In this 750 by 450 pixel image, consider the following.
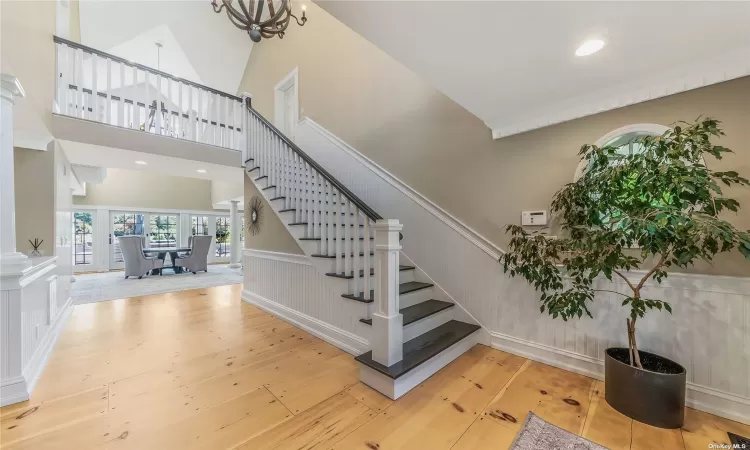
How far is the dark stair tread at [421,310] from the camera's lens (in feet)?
7.50

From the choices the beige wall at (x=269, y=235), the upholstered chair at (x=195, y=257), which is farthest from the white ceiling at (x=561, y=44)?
the upholstered chair at (x=195, y=257)

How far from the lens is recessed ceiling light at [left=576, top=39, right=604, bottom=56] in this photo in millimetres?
1461

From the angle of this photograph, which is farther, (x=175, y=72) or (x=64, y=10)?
(x=175, y=72)

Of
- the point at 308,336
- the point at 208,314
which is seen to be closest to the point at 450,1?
the point at 308,336

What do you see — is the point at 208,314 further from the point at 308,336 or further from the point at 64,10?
the point at 64,10

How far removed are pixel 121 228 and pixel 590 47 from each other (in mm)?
10848

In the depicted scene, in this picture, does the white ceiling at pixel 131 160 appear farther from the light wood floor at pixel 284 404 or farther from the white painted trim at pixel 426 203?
the light wood floor at pixel 284 404

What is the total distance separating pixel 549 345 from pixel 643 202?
1.25 metres

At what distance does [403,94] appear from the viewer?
329 cm

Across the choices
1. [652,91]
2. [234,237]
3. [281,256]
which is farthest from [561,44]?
[234,237]

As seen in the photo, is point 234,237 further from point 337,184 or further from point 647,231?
point 647,231

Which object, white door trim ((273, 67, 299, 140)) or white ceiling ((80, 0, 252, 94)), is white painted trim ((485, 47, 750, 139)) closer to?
white door trim ((273, 67, 299, 140))

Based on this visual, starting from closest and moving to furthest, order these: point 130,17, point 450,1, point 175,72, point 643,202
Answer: point 450,1, point 643,202, point 130,17, point 175,72

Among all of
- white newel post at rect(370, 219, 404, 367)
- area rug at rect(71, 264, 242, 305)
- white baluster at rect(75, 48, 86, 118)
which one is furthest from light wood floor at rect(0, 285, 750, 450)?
white baluster at rect(75, 48, 86, 118)
